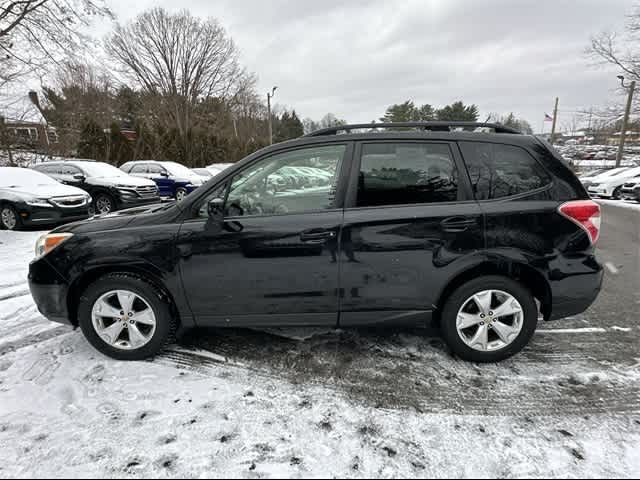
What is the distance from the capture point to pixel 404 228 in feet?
8.38

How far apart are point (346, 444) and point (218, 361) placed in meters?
1.33

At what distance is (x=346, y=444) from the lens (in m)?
2.03

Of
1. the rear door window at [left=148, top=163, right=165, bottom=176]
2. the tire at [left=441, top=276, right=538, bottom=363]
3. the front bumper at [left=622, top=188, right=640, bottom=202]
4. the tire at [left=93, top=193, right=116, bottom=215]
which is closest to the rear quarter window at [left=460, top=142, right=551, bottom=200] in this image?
the tire at [left=441, top=276, right=538, bottom=363]

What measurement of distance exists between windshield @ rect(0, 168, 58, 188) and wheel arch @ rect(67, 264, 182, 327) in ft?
24.0

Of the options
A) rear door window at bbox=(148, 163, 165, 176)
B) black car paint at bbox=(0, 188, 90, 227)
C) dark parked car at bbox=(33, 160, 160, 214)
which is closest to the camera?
black car paint at bbox=(0, 188, 90, 227)

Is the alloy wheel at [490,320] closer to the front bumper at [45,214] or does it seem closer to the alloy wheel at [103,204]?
the front bumper at [45,214]

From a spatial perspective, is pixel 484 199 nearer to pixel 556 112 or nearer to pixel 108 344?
pixel 108 344

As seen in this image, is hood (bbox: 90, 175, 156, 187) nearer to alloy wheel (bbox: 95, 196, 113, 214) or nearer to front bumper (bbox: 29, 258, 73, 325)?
alloy wheel (bbox: 95, 196, 113, 214)

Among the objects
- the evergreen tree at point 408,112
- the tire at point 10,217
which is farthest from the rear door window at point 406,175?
the evergreen tree at point 408,112

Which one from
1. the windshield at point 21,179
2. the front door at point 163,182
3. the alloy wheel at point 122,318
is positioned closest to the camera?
the alloy wheel at point 122,318

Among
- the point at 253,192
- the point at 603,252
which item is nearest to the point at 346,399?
the point at 253,192

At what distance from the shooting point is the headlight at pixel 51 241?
2787mm

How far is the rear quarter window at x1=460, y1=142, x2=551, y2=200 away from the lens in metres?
2.62

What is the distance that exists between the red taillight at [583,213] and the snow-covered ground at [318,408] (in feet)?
3.78
